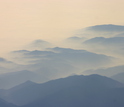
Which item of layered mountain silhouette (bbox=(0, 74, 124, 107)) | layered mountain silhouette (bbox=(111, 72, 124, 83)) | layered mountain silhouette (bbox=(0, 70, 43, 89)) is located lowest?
layered mountain silhouette (bbox=(0, 74, 124, 107))

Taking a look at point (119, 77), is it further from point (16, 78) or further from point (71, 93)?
point (16, 78)

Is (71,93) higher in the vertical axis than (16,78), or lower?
lower

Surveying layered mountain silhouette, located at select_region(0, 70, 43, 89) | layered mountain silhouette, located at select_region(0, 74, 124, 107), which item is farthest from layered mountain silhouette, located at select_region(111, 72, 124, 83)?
layered mountain silhouette, located at select_region(0, 70, 43, 89)

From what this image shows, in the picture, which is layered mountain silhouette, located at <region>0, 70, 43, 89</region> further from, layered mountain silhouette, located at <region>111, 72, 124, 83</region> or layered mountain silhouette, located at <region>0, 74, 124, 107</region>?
layered mountain silhouette, located at <region>111, 72, 124, 83</region>

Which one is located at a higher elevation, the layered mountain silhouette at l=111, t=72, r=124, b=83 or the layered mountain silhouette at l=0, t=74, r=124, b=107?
the layered mountain silhouette at l=111, t=72, r=124, b=83

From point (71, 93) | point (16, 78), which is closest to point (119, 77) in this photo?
point (71, 93)

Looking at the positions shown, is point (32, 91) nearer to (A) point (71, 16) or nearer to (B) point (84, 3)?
(A) point (71, 16)

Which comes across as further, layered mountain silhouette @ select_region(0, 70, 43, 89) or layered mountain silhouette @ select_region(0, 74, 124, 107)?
layered mountain silhouette @ select_region(0, 70, 43, 89)

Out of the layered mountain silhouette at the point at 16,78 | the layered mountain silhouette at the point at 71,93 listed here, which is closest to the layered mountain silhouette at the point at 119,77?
the layered mountain silhouette at the point at 71,93

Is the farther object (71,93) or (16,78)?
(16,78)
